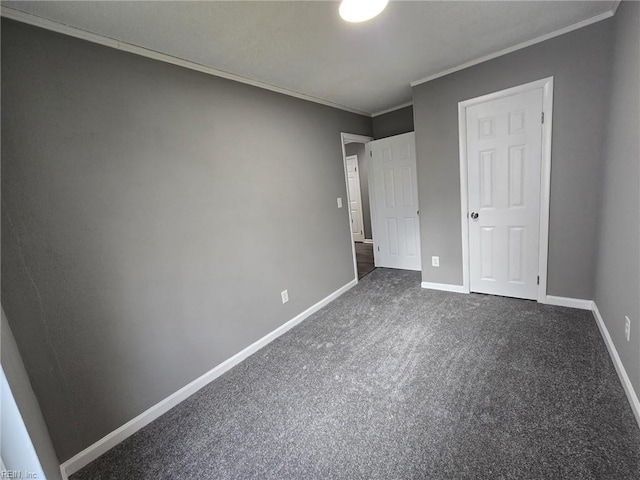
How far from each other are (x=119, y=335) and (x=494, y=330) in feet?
9.23

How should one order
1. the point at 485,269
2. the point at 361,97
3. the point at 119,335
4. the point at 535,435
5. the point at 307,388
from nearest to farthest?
the point at 535,435 → the point at 119,335 → the point at 307,388 → the point at 485,269 → the point at 361,97

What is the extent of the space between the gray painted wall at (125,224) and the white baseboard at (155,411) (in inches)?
1.8

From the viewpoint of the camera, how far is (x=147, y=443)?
5.54 feet

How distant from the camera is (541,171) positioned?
8.34 ft

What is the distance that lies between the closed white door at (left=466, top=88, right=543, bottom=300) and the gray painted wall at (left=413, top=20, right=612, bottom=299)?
13cm

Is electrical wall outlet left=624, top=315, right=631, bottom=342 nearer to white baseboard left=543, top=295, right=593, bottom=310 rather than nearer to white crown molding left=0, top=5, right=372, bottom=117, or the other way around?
white baseboard left=543, top=295, right=593, bottom=310

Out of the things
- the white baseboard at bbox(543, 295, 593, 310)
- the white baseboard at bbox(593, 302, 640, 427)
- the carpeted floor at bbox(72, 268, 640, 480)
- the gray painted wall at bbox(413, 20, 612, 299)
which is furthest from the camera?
the white baseboard at bbox(543, 295, 593, 310)

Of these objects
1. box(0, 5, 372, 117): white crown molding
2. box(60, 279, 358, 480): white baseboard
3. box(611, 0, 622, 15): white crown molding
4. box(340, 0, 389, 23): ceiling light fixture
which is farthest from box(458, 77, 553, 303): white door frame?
box(60, 279, 358, 480): white baseboard

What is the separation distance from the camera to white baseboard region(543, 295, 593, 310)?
8.30 ft

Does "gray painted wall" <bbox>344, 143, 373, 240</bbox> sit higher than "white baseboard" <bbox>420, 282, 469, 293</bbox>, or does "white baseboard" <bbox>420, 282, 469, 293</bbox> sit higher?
"gray painted wall" <bbox>344, 143, 373, 240</bbox>

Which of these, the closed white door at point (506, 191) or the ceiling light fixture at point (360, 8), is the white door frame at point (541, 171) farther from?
the ceiling light fixture at point (360, 8)

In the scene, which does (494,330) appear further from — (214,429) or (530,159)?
(214,429)

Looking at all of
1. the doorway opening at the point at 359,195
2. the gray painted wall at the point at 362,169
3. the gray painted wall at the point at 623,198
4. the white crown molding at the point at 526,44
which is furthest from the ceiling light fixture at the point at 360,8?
the gray painted wall at the point at 362,169

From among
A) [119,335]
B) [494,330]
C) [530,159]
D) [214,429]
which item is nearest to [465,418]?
[494,330]
